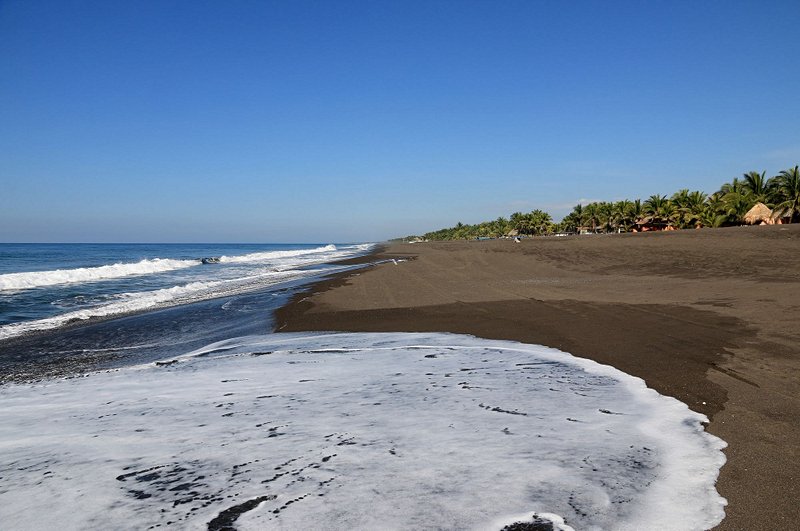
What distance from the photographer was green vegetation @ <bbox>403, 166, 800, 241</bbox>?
1775 inches

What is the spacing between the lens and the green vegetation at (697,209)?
148 ft

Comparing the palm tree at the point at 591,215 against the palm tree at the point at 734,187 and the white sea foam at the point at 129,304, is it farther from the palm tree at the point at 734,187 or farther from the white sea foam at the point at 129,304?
the white sea foam at the point at 129,304

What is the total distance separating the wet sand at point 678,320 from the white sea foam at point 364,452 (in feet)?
1.06

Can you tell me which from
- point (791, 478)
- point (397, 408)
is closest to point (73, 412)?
point (397, 408)

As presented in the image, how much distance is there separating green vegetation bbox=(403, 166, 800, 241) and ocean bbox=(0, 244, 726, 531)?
5472 cm

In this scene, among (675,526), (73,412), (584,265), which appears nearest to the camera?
A: (675,526)

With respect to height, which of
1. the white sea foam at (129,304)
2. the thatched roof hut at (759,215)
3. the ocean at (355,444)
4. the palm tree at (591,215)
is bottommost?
the white sea foam at (129,304)

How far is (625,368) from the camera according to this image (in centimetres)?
586

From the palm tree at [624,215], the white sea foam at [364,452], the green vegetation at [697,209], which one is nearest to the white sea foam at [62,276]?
the white sea foam at [364,452]

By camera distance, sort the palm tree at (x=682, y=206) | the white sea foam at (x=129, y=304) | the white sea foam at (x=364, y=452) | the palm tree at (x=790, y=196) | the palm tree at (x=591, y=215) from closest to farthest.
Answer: the white sea foam at (x=364, y=452) → the white sea foam at (x=129, y=304) → the palm tree at (x=790, y=196) → the palm tree at (x=682, y=206) → the palm tree at (x=591, y=215)

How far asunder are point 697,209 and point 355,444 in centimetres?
6656

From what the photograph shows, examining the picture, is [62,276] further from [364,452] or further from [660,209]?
[660,209]

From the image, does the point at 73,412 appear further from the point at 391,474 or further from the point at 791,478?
the point at 791,478

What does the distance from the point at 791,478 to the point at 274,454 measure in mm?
3814
